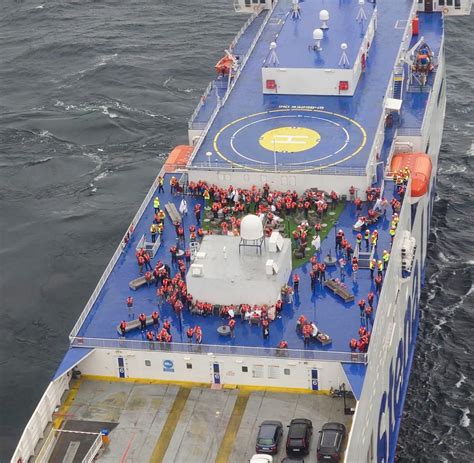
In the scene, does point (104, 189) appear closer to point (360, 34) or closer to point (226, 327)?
point (360, 34)

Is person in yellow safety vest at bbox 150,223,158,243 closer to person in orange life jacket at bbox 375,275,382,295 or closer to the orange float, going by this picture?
the orange float

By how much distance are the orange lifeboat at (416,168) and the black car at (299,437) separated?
105 feet

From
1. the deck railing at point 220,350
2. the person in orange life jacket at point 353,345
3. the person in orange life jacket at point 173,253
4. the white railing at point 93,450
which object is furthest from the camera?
the person in orange life jacket at point 173,253

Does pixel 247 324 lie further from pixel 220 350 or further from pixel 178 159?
pixel 178 159

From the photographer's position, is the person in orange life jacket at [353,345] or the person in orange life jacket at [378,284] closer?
the person in orange life jacket at [353,345]

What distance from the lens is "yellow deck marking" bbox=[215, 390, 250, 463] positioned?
73.7m

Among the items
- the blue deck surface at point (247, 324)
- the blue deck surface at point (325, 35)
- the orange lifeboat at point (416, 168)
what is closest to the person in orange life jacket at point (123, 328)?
the blue deck surface at point (247, 324)

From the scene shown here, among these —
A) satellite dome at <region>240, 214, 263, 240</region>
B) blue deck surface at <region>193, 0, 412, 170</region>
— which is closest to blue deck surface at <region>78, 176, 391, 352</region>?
satellite dome at <region>240, 214, 263, 240</region>

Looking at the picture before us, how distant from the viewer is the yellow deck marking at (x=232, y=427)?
73.7 metres

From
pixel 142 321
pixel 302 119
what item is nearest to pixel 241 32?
pixel 302 119

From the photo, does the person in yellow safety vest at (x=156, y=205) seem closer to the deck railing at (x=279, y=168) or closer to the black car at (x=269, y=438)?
the deck railing at (x=279, y=168)

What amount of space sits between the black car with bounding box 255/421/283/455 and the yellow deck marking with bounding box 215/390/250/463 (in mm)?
2018

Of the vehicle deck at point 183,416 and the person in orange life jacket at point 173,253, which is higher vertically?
the person in orange life jacket at point 173,253

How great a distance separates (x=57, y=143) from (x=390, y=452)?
64.8 metres
